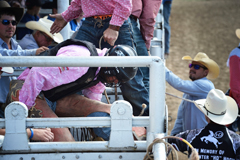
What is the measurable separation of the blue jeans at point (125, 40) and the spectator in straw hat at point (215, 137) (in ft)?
1.34

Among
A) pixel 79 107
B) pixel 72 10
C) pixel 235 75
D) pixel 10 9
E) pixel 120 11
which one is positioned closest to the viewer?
pixel 79 107

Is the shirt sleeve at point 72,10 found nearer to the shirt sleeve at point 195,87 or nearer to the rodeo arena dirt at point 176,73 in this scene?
the rodeo arena dirt at point 176,73

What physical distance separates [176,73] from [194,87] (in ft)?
21.9

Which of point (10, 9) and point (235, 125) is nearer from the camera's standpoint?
point (10, 9)

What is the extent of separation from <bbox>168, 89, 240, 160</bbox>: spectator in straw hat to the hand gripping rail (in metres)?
0.85

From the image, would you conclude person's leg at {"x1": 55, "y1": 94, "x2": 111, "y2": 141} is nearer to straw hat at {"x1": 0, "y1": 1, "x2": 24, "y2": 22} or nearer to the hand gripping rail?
the hand gripping rail

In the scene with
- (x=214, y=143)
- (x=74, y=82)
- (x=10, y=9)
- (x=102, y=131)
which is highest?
(x=10, y=9)

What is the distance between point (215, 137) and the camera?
106 inches

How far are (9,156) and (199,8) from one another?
59.4ft

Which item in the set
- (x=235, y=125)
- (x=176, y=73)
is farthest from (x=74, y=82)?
(x=176, y=73)

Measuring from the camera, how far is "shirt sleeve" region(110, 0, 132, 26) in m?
2.81

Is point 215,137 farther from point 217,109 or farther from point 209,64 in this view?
point 209,64

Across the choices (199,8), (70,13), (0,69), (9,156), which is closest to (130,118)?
(9,156)

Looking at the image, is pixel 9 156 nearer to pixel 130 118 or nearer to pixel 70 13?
pixel 130 118
